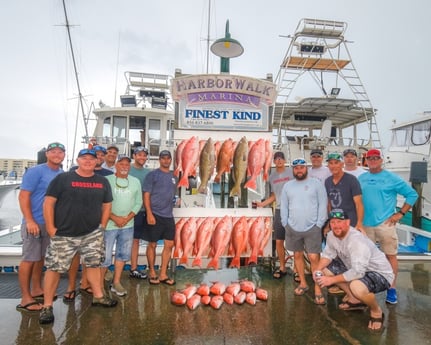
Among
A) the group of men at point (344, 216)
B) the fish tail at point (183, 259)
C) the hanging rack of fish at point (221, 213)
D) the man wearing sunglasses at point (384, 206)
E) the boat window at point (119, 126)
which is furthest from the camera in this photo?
the boat window at point (119, 126)

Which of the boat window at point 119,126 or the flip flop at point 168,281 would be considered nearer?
the flip flop at point 168,281

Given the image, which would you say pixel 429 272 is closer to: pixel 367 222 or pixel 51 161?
pixel 367 222

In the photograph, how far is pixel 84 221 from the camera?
298 centimetres

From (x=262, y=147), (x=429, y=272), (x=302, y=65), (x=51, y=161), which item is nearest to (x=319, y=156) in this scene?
(x=262, y=147)

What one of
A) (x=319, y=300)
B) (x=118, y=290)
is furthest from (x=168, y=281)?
(x=319, y=300)

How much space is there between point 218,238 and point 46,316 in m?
2.02

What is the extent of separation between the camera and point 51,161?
128 inches

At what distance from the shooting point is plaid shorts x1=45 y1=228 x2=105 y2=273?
9.59 feet

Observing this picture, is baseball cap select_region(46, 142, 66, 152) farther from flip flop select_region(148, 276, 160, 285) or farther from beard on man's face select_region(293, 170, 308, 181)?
beard on man's face select_region(293, 170, 308, 181)

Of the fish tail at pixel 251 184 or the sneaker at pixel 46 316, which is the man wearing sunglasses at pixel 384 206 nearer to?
the fish tail at pixel 251 184

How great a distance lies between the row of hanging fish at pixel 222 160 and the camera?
12.7ft

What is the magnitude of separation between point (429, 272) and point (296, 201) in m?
2.76

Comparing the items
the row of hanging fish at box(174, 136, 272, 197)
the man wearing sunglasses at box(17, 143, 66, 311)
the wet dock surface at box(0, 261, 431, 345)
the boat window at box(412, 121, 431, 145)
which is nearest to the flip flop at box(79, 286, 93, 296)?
the wet dock surface at box(0, 261, 431, 345)

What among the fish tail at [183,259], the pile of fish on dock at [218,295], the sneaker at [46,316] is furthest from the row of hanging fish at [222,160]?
the sneaker at [46,316]
